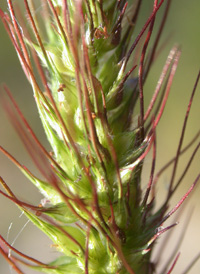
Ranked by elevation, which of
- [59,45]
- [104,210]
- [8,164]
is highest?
[59,45]

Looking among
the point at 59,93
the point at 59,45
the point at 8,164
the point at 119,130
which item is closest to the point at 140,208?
the point at 119,130

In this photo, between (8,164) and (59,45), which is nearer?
(59,45)

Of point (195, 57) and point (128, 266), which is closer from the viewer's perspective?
point (128, 266)

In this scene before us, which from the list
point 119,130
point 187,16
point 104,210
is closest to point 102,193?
point 104,210

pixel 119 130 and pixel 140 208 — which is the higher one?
pixel 119 130

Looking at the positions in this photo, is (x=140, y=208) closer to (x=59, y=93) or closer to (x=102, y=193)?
(x=102, y=193)

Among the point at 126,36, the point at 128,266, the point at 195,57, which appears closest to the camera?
the point at 128,266

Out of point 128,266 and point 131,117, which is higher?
point 131,117

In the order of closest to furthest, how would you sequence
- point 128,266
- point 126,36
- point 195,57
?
point 128,266
point 126,36
point 195,57

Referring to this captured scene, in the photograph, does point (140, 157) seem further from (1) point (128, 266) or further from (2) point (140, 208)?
(1) point (128, 266)
